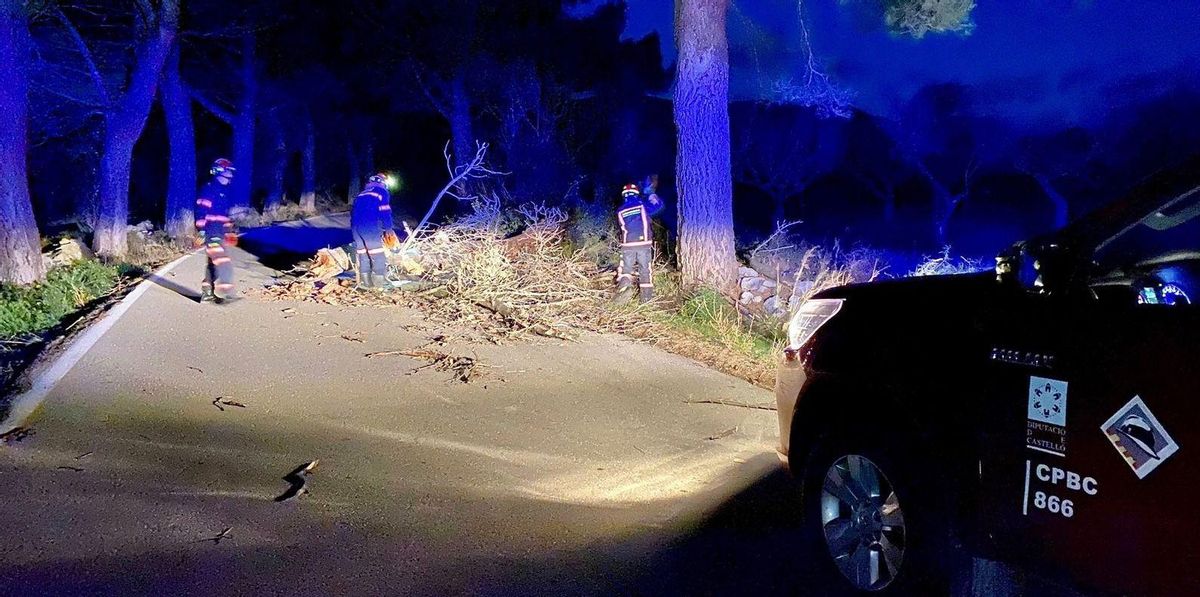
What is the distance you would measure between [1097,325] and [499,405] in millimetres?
4876

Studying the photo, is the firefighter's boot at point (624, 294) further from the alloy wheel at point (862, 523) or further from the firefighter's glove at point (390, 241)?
the alloy wheel at point (862, 523)

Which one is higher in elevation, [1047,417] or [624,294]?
[1047,417]

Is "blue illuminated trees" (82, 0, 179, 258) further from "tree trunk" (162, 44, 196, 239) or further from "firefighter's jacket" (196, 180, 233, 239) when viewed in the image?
"firefighter's jacket" (196, 180, 233, 239)

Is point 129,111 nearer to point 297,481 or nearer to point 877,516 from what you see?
point 297,481

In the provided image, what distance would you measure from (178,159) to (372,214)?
45.8ft

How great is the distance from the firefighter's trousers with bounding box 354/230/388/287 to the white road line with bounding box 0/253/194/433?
2517 mm

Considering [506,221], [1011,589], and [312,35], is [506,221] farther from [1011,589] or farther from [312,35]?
[312,35]

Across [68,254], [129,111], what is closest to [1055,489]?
[68,254]

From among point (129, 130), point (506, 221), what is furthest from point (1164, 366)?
point (129, 130)

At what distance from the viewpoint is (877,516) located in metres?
3.53

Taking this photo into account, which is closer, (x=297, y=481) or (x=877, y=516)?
(x=877, y=516)

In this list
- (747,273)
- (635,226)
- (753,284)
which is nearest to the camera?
(635,226)

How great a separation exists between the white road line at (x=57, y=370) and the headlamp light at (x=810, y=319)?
4.89m

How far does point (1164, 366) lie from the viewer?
2512mm
